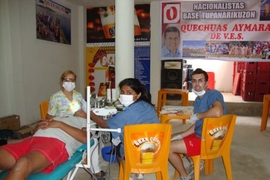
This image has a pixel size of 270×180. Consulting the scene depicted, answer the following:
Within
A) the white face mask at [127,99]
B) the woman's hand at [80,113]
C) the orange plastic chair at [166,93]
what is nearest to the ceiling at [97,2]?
the orange plastic chair at [166,93]

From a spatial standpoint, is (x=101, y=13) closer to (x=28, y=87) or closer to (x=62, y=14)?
(x=62, y=14)

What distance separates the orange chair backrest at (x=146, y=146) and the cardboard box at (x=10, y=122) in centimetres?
259

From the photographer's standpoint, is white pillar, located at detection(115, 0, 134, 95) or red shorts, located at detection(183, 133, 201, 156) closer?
red shorts, located at detection(183, 133, 201, 156)

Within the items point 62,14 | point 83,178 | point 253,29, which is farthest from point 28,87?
point 253,29

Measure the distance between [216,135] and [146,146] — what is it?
62cm

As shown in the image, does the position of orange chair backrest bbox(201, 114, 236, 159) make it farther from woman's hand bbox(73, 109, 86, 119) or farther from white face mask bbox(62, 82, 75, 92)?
white face mask bbox(62, 82, 75, 92)

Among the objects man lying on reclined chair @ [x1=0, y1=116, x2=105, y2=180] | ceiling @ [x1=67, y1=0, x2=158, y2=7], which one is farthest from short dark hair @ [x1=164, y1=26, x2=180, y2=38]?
man lying on reclined chair @ [x1=0, y1=116, x2=105, y2=180]

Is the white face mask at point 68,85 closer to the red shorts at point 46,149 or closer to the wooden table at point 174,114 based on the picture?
the red shorts at point 46,149

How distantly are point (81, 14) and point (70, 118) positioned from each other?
4.16 metres

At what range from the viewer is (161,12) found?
197 inches

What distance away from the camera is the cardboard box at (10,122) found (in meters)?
3.37

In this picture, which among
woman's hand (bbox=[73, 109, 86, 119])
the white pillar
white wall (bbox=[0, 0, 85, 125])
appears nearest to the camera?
woman's hand (bbox=[73, 109, 86, 119])

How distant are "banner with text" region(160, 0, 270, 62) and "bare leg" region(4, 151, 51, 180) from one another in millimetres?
3992

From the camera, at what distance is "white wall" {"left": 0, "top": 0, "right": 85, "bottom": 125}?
11.9 feet
